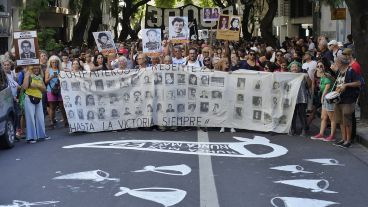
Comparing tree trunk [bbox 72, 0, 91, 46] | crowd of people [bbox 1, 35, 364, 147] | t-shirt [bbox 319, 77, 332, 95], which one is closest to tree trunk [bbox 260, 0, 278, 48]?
tree trunk [bbox 72, 0, 91, 46]

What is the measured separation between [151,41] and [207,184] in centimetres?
798

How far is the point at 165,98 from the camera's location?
537 inches

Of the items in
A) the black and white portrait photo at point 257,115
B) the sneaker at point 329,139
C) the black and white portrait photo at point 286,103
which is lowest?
the sneaker at point 329,139

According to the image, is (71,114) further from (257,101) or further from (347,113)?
(347,113)

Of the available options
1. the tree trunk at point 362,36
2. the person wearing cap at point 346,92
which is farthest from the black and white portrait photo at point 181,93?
the tree trunk at point 362,36

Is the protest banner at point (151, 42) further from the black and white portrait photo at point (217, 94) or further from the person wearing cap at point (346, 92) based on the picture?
the person wearing cap at point (346, 92)

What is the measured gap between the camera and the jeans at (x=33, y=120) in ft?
40.6

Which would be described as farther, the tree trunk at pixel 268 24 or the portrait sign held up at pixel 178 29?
the tree trunk at pixel 268 24

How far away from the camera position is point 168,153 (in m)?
10.6

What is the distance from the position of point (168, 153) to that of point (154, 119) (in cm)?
306

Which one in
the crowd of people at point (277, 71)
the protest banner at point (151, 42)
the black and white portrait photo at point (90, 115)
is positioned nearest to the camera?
the crowd of people at point (277, 71)

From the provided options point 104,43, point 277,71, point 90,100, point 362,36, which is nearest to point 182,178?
A: point 90,100

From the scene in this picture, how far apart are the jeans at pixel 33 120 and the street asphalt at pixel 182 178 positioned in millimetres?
524

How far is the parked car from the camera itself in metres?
11.4
